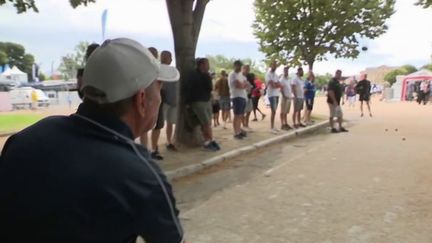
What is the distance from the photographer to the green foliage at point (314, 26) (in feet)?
70.9

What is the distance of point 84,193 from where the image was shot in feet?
4.69

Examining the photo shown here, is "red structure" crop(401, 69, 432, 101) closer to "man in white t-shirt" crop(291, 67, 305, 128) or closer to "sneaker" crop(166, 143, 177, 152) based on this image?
"man in white t-shirt" crop(291, 67, 305, 128)

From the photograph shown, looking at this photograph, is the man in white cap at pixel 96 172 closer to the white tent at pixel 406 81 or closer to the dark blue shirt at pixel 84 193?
the dark blue shirt at pixel 84 193

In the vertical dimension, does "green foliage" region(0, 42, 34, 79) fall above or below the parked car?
above

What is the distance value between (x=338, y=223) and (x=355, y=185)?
1972 millimetres

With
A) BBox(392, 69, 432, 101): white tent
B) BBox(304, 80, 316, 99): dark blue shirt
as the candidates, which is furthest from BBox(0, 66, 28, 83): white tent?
BBox(304, 80, 316, 99): dark blue shirt

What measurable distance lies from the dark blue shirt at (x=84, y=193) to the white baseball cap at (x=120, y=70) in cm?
11

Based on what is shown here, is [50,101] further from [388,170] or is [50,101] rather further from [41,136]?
[41,136]

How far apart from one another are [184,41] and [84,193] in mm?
8806

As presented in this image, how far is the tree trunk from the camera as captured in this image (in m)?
9.99

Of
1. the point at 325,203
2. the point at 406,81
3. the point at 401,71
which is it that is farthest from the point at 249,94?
the point at 401,71

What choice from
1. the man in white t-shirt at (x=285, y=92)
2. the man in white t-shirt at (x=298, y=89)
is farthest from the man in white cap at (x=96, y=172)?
the man in white t-shirt at (x=298, y=89)

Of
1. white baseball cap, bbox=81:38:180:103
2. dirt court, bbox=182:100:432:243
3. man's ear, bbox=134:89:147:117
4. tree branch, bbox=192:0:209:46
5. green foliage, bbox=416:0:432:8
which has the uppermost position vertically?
green foliage, bbox=416:0:432:8

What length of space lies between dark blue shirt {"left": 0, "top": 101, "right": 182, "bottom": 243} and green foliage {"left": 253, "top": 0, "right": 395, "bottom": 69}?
67.5 feet
